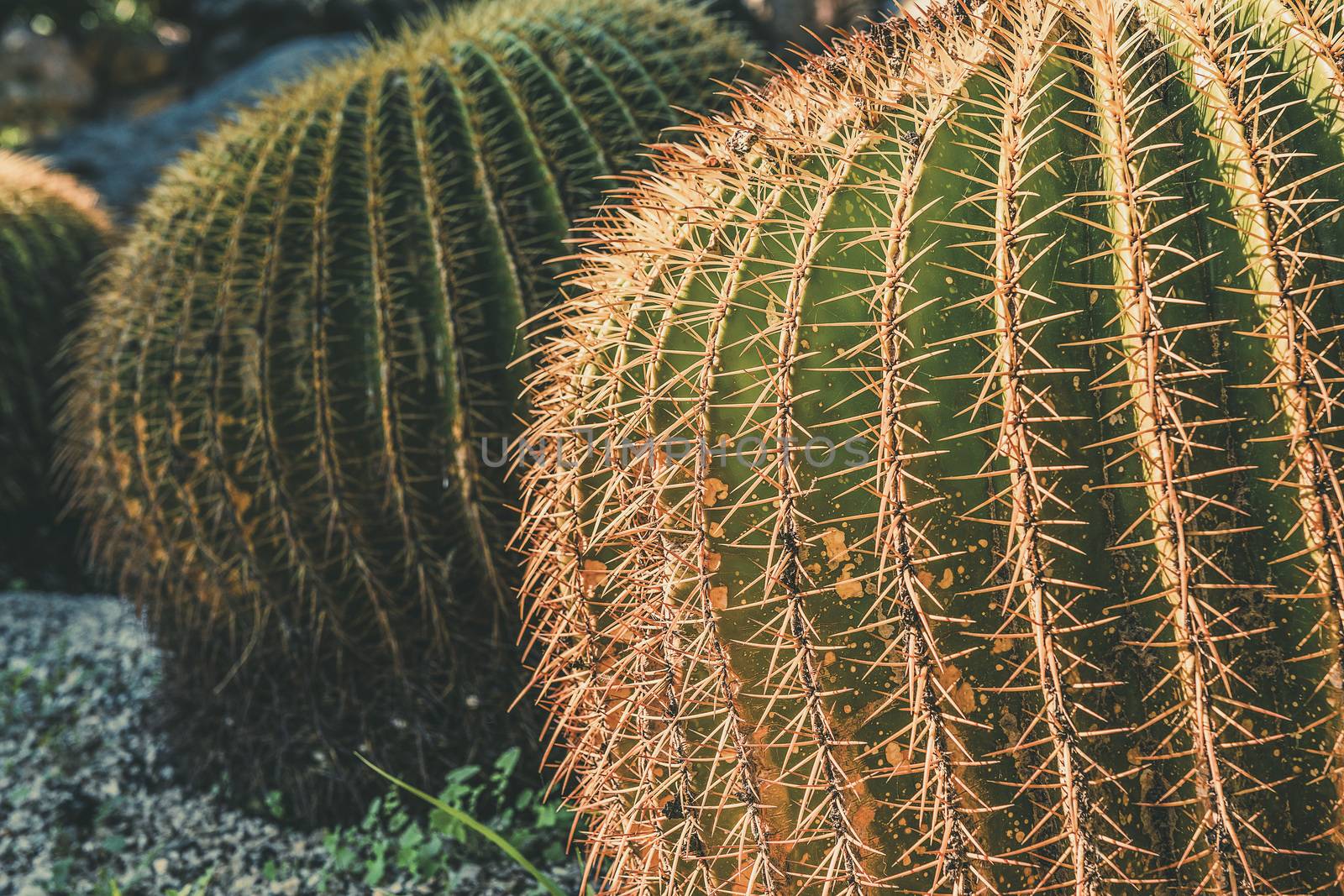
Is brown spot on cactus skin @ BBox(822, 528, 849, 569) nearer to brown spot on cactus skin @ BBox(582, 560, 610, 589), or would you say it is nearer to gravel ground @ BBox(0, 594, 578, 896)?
brown spot on cactus skin @ BBox(582, 560, 610, 589)

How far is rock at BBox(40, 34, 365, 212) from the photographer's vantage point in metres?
8.16

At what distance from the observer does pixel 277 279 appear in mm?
2459

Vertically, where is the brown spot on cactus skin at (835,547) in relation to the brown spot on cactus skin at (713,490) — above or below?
below

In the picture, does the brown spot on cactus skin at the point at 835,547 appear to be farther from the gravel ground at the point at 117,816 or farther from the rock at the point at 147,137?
the rock at the point at 147,137

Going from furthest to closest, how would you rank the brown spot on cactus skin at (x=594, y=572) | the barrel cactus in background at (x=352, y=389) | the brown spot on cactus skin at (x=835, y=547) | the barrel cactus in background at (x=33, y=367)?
the barrel cactus in background at (x=33, y=367), the barrel cactus in background at (x=352, y=389), the brown spot on cactus skin at (x=594, y=572), the brown spot on cactus skin at (x=835, y=547)

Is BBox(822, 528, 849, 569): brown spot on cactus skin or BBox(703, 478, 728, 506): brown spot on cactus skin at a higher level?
BBox(703, 478, 728, 506): brown spot on cactus skin

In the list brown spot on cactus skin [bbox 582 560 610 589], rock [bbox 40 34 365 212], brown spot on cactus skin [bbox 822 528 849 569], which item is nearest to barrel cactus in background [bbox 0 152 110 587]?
brown spot on cactus skin [bbox 582 560 610 589]

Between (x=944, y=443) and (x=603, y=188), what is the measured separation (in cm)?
153

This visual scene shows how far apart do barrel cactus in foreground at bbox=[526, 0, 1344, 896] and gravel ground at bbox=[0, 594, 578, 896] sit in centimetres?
120

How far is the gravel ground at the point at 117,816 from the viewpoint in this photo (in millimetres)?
2475

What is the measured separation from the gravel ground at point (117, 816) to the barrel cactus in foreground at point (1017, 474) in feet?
3.93

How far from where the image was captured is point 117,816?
9.30 feet

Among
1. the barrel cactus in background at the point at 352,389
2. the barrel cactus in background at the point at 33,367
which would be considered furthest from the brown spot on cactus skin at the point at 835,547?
the barrel cactus in background at the point at 33,367

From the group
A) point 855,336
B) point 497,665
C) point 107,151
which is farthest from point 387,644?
point 107,151
